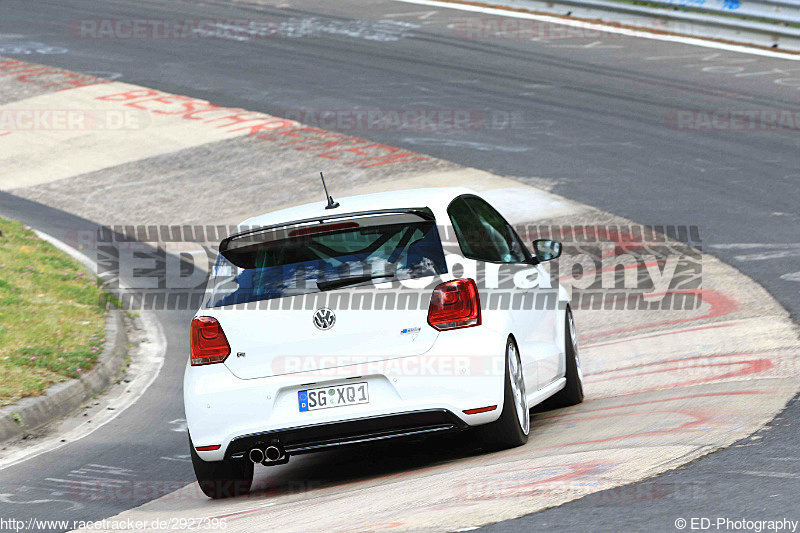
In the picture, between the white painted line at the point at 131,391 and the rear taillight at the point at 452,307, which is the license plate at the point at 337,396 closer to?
the rear taillight at the point at 452,307

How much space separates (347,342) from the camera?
21.1 feet

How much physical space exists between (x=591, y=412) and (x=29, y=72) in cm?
1975

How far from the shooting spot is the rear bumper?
6.38 meters

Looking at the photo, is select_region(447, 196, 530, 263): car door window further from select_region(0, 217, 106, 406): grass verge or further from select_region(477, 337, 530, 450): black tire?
select_region(0, 217, 106, 406): grass verge

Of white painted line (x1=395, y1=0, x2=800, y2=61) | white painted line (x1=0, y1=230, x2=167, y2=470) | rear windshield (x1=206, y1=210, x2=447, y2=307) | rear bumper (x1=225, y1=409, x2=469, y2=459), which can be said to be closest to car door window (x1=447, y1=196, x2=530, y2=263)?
rear windshield (x1=206, y1=210, x2=447, y2=307)

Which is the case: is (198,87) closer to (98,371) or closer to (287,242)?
(98,371)

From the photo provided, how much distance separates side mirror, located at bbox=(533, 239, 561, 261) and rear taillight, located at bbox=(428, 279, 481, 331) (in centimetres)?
155

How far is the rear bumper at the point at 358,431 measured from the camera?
20.9 feet

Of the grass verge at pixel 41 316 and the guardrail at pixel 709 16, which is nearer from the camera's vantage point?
the grass verge at pixel 41 316

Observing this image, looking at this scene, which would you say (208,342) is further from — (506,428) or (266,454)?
(506,428)

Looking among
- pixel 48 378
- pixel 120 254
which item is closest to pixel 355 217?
pixel 48 378

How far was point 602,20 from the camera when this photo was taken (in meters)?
25.4

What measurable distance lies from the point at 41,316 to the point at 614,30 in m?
16.5

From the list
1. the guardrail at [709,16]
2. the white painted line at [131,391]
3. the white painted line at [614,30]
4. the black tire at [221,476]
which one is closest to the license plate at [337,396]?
the black tire at [221,476]
